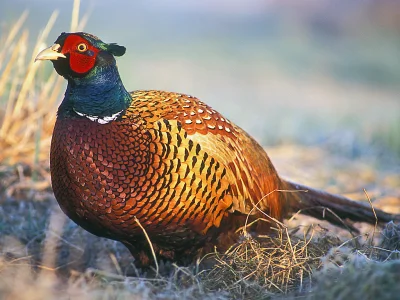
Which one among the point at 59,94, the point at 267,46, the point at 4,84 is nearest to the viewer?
the point at 4,84

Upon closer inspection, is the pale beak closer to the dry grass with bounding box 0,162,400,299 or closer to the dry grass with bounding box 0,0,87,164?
the dry grass with bounding box 0,162,400,299

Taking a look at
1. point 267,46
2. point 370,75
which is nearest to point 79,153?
point 370,75

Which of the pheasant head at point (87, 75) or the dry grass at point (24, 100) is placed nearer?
the pheasant head at point (87, 75)

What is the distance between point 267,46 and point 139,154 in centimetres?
1351

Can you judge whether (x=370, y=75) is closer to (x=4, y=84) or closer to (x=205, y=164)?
(x=4, y=84)

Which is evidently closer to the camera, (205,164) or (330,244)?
(205,164)

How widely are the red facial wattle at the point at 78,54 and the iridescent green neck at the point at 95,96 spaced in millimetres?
45

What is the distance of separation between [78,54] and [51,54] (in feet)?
0.50

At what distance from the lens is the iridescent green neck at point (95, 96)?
391 centimetres

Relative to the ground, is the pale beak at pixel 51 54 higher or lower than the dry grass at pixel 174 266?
higher

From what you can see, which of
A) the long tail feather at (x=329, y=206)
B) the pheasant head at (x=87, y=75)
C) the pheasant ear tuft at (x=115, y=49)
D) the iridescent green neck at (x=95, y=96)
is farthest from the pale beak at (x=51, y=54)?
the long tail feather at (x=329, y=206)

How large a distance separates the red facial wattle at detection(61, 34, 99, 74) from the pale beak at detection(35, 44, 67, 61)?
0.11ft

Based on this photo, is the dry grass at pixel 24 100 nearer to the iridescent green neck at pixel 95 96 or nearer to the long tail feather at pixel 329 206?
the iridescent green neck at pixel 95 96

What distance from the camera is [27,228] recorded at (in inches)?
193
